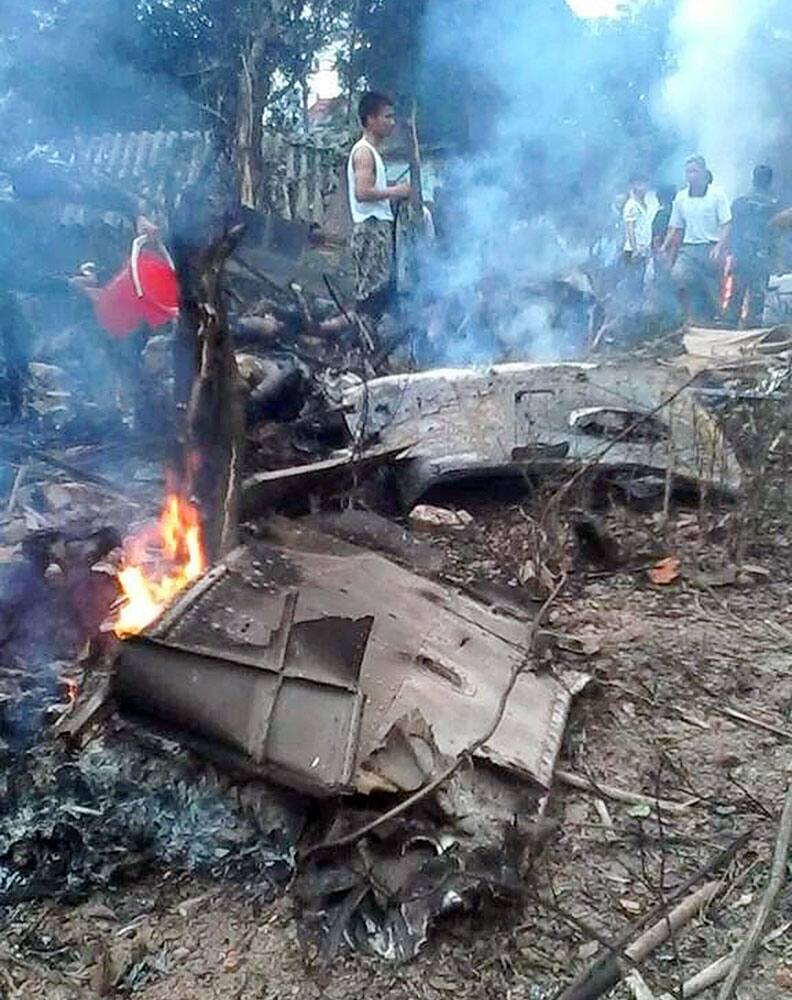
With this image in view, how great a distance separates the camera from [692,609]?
5078mm

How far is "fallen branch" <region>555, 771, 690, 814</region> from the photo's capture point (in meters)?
3.57

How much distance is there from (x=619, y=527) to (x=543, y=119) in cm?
1454

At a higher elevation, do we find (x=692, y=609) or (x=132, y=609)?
(x=132, y=609)

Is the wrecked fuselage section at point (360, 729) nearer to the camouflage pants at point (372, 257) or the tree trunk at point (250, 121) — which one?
the camouflage pants at point (372, 257)

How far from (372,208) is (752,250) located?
5.94m

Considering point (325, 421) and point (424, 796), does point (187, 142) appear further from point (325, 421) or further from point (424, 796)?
point (424, 796)

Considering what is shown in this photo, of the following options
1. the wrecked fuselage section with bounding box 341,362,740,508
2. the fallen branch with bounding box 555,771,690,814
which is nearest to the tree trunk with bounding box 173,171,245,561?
the fallen branch with bounding box 555,771,690,814

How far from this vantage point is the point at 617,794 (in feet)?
11.8

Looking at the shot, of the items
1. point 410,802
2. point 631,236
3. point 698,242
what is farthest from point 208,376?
point 631,236

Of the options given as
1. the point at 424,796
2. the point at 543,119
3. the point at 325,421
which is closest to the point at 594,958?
the point at 424,796

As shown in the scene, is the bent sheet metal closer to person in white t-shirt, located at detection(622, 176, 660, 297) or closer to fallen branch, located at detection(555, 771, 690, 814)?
fallen branch, located at detection(555, 771, 690, 814)

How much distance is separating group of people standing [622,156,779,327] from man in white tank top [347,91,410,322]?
5.15 m

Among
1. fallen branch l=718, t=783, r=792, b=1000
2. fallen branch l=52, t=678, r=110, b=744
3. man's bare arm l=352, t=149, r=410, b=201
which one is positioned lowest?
fallen branch l=52, t=678, r=110, b=744

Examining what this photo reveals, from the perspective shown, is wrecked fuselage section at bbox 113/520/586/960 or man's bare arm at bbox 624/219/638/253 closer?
wrecked fuselage section at bbox 113/520/586/960
